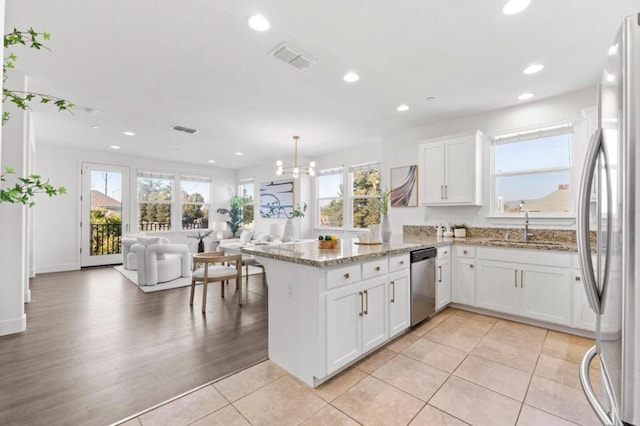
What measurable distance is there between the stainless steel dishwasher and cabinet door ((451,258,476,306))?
21.4 inches

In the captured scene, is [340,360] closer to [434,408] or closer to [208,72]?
[434,408]

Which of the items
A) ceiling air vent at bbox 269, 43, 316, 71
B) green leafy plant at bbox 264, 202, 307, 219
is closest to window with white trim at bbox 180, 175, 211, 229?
green leafy plant at bbox 264, 202, 307, 219

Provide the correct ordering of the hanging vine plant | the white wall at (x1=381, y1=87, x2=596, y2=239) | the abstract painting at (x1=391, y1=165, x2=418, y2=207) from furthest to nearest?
the abstract painting at (x1=391, y1=165, x2=418, y2=207), the white wall at (x1=381, y1=87, x2=596, y2=239), the hanging vine plant

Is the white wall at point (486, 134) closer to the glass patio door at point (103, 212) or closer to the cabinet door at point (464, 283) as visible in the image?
the cabinet door at point (464, 283)

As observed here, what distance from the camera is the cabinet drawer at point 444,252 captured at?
348 centimetres

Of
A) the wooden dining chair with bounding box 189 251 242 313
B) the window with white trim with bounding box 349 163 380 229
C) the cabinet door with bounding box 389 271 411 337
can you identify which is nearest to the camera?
the cabinet door with bounding box 389 271 411 337

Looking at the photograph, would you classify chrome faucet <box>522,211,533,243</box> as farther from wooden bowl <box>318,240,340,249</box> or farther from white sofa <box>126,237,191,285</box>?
white sofa <box>126,237,191,285</box>

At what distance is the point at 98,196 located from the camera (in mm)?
6914

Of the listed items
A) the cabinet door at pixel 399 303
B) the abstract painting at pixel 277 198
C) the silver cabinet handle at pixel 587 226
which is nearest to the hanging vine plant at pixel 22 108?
the silver cabinet handle at pixel 587 226

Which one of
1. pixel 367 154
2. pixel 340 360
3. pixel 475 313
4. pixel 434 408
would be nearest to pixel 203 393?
pixel 340 360

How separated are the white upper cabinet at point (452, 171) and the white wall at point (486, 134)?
19 cm

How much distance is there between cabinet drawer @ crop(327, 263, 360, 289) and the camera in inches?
83.3

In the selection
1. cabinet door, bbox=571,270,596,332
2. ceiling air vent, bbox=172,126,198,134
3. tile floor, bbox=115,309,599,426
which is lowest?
tile floor, bbox=115,309,599,426

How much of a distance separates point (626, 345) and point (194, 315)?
3722 millimetres
